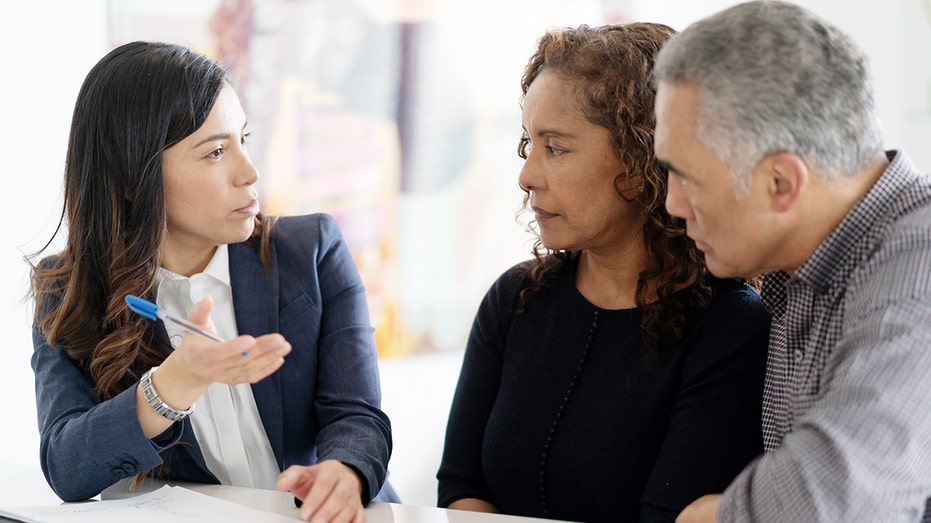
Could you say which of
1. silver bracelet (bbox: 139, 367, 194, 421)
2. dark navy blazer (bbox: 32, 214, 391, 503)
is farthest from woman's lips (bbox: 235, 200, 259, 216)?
silver bracelet (bbox: 139, 367, 194, 421)

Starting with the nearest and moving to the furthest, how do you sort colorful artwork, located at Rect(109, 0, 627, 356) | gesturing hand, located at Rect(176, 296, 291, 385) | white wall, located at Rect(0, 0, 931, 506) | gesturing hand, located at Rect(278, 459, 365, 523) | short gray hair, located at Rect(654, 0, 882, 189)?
short gray hair, located at Rect(654, 0, 882, 189) < gesturing hand, located at Rect(176, 296, 291, 385) < gesturing hand, located at Rect(278, 459, 365, 523) < white wall, located at Rect(0, 0, 931, 506) < colorful artwork, located at Rect(109, 0, 627, 356)

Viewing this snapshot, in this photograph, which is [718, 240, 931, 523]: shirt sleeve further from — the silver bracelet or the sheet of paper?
the silver bracelet

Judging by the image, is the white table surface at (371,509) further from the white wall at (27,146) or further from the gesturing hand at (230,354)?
the white wall at (27,146)

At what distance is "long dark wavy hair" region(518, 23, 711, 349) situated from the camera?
1533 millimetres

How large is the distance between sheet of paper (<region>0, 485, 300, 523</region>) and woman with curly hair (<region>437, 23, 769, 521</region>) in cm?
43

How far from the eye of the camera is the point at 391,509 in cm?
145

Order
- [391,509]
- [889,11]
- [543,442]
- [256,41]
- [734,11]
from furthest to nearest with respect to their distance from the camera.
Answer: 1. [889,11]
2. [256,41]
3. [543,442]
4. [391,509]
5. [734,11]

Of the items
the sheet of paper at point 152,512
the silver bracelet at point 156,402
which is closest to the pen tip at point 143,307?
the silver bracelet at point 156,402

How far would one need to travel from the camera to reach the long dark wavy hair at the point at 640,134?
1.53 metres

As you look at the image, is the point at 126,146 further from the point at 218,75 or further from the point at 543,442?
the point at 543,442

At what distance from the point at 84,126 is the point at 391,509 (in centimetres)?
85

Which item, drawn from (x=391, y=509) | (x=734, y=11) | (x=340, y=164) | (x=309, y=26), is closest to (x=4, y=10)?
(x=309, y=26)

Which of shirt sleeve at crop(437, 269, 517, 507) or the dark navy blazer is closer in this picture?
the dark navy blazer

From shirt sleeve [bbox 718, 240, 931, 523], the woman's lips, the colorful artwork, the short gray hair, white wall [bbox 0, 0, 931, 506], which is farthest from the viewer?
the colorful artwork
